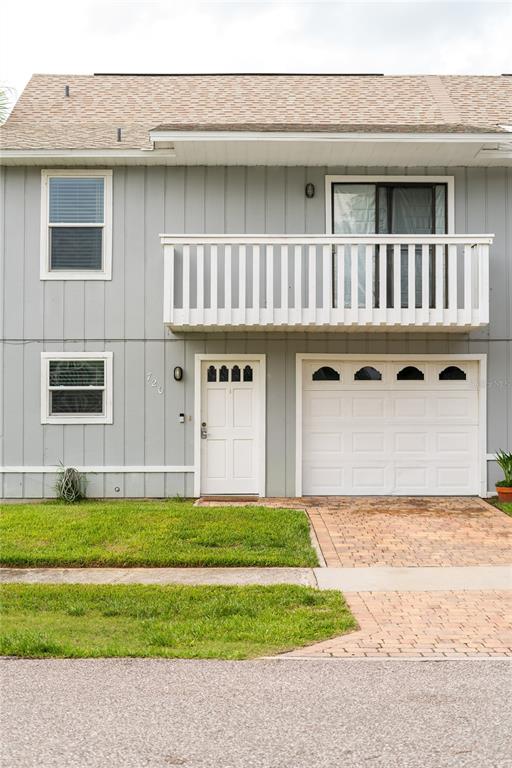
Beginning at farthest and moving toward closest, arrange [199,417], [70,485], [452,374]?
1. [452,374]
2. [199,417]
3. [70,485]

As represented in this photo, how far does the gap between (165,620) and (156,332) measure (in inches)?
306

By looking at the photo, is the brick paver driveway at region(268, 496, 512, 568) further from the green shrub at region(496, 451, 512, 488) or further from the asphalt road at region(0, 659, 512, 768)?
the asphalt road at region(0, 659, 512, 768)

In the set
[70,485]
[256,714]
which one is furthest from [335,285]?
[256,714]

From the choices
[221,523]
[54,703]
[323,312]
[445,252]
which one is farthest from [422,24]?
[54,703]

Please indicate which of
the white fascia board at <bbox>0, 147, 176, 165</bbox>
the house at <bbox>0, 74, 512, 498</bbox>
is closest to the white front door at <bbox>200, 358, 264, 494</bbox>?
the house at <bbox>0, 74, 512, 498</bbox>

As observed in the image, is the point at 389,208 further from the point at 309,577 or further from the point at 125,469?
the point at 309,577

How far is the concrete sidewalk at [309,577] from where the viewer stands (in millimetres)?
8195

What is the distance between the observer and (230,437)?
14.0m

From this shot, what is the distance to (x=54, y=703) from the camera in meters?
4.97

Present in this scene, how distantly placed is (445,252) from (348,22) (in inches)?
167

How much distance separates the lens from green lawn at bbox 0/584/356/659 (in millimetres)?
6062

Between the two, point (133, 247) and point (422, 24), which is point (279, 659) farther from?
point (422, 24)

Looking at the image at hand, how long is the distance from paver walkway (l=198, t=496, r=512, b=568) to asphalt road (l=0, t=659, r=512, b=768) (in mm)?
3611

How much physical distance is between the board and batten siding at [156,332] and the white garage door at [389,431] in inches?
14.2
